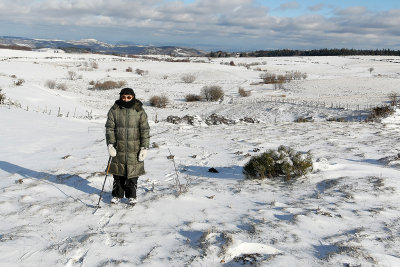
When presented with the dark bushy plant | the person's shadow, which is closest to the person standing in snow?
the person's shadow

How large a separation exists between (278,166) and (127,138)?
328 cm

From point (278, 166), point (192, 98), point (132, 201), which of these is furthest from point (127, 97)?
point (192, 98)

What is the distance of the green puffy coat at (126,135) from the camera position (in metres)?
5.14

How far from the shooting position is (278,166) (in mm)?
6617

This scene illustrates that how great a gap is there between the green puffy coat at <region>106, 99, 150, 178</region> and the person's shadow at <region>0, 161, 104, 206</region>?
117 centimetres

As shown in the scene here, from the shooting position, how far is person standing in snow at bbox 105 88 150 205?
5.12 metres

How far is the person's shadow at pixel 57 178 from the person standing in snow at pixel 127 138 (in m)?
1.09

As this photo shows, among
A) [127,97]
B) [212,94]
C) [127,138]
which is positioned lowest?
[212,94]

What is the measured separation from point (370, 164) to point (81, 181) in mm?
6556

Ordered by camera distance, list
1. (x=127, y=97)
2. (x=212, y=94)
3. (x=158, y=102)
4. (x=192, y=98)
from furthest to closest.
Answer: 1. (x=192, y=98)
2. (x=212, y=94)
3. (x=158, y=102)
4. (x=127, y=97)

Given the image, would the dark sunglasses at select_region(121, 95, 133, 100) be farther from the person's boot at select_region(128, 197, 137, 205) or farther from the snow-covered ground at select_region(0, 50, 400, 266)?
the snow-covered ground at select_region(0, 50, 400, 266)

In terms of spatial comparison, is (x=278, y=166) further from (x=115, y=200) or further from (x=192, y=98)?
(x=192, y=98)

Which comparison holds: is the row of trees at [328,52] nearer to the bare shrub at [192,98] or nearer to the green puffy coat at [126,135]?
the bare shrub at [192,98]

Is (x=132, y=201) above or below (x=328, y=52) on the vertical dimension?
below
